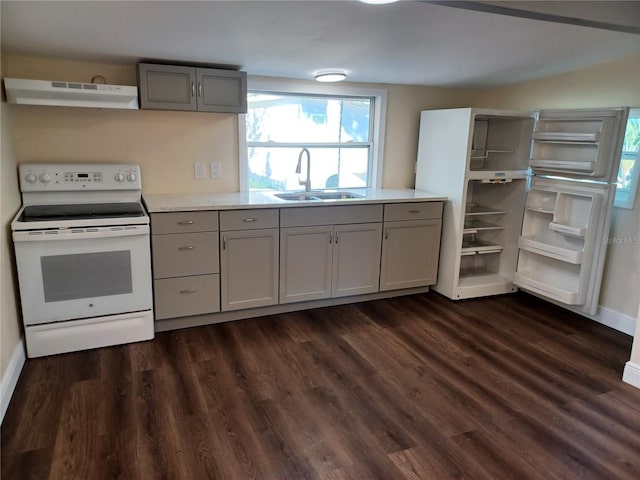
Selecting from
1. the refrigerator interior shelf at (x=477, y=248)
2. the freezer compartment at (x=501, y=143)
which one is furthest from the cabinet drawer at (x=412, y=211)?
the freezer compartment at (x=501, y=143)

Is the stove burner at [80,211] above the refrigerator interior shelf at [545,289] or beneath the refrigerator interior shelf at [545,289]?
above

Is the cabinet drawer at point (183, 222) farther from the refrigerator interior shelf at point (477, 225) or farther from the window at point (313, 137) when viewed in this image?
the refrigerator interior shelf at point (477, 225)

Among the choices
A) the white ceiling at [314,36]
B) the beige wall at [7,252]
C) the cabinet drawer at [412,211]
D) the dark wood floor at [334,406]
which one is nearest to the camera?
the dark wood floor at [334,406]

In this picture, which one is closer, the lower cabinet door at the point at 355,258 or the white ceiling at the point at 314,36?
the white ceiling at the point at 314,36

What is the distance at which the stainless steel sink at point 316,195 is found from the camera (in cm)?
367

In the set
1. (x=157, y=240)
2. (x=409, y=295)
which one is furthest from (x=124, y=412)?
(x=409, y=295)

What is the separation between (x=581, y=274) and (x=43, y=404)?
3576 millimetres

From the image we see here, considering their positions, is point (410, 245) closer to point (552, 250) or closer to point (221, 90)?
point (552, 250)

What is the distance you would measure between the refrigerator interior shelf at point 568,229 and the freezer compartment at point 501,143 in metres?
0.61

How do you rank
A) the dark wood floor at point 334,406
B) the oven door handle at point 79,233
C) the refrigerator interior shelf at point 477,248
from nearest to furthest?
the dark wood floor at point 334,406 → the oven door handle at point 79,233 → the refrigerator interior shelf at point 477,248

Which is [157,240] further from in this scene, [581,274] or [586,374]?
[581,274]

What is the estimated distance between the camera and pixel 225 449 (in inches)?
76.6

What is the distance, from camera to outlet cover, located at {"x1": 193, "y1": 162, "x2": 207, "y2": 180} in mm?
3473

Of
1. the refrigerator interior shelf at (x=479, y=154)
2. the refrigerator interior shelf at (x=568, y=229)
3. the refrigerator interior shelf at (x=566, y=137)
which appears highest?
the refrigerator interior shelf at (x=566, y=137)
